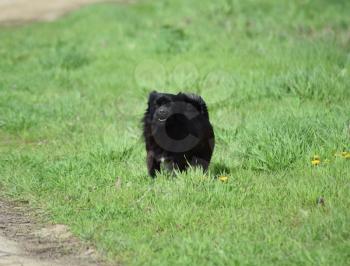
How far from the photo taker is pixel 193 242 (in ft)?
18.1

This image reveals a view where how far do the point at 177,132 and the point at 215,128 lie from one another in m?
2.00

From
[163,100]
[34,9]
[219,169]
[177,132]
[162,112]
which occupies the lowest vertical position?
[219,169]

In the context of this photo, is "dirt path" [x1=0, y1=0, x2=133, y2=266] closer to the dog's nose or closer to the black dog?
the black dog

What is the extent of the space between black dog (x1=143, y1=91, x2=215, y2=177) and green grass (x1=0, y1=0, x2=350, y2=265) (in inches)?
10.0

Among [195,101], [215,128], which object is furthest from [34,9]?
[195,101]

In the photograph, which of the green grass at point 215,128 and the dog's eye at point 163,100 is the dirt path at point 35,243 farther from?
the dog's eye at point 163,100

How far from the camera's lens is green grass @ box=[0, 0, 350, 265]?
568 centimetres

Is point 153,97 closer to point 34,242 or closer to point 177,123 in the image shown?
point 177,123

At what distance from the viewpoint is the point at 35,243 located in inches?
239

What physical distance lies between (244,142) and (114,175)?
1574mm

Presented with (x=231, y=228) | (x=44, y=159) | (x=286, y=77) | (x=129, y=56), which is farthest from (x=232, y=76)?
(x=231, y=228)

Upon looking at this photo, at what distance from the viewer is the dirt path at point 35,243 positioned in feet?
18.2

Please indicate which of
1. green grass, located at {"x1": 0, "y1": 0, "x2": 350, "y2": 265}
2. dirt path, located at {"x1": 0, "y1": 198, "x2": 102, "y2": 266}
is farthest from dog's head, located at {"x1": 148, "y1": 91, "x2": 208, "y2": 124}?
dirt path, located at {"x1": 0, "y1": 198, "x2": 102, "y2": 266}

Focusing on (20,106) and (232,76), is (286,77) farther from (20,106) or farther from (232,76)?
(20,106)
